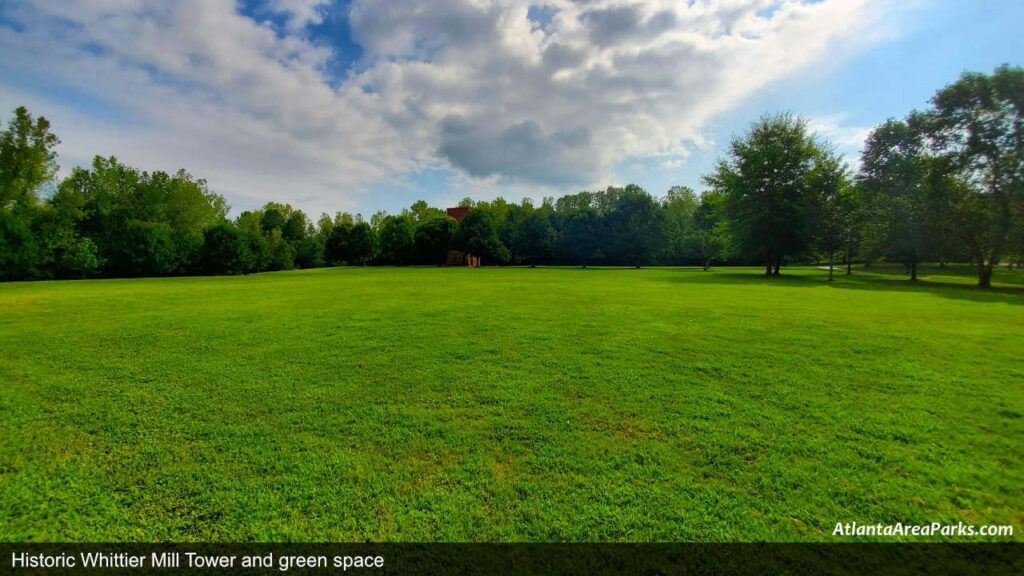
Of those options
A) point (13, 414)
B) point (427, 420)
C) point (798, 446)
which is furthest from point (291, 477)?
point (798, 446)

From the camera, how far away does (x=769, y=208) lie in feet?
113

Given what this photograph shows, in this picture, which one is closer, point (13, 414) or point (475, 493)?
point (475, 493)

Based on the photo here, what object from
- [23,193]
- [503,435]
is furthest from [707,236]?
[23,193]

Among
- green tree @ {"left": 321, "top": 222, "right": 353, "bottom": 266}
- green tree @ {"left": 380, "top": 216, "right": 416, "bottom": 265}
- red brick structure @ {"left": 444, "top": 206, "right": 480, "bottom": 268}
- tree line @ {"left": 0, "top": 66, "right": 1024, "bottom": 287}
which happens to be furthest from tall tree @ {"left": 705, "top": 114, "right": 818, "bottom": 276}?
green tree @ {"left": 321, "top": 222, "right": 353, "bottom": 266}

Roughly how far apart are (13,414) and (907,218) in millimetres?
47431

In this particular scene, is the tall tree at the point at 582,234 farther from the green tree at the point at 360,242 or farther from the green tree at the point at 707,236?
the green tree at the point at 360,242

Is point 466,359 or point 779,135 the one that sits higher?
point 779,135

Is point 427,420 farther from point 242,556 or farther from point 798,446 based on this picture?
point 798,446

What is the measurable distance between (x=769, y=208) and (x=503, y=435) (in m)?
40.1

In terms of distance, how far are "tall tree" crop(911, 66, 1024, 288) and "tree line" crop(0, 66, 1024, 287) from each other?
75mm

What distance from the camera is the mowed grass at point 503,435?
9.31 feet

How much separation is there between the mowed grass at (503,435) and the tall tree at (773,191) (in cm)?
2995

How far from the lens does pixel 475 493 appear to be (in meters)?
3.07

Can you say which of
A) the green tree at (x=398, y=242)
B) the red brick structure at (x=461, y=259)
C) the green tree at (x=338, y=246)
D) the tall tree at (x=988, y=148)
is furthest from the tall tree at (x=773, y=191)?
the green tree at (x=338, y=246)
